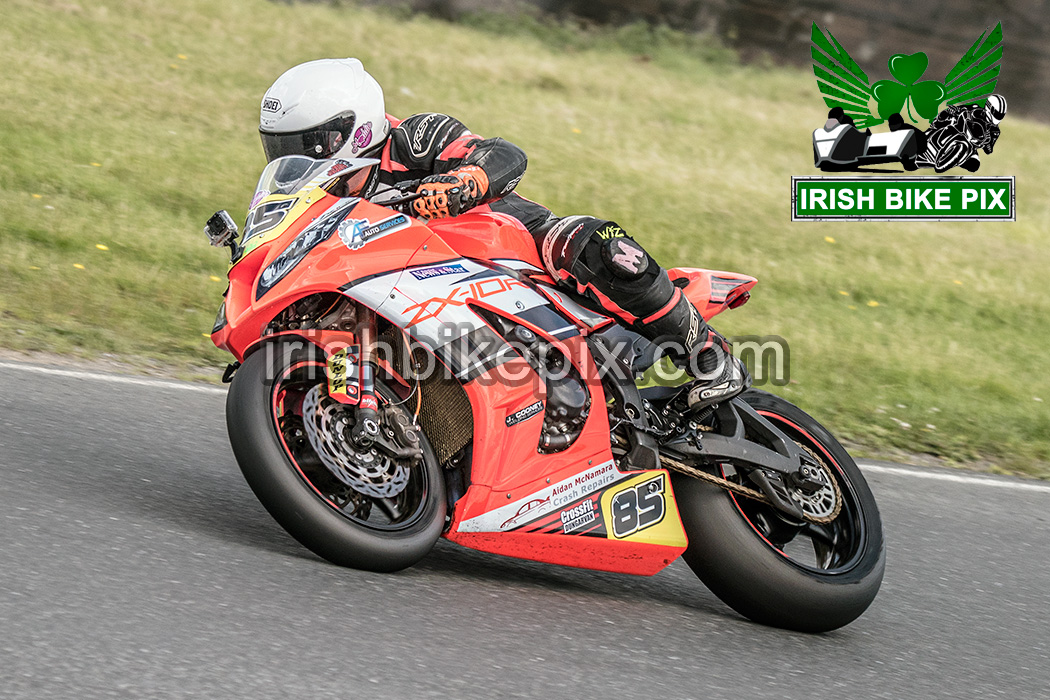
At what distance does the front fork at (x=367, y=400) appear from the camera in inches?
134

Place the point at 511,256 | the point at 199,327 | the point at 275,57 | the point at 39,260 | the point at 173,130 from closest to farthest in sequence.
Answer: the point at 511,256 → the point at 199,327 → the point at 39,260 → the point at 173,130 → the point at 275,57

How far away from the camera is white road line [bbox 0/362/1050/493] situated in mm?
5414

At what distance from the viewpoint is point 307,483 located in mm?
3332

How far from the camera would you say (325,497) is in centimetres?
350

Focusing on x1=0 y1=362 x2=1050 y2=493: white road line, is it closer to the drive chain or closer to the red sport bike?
the red sport bike

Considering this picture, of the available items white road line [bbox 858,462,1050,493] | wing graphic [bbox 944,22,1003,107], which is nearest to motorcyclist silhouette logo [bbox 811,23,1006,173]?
wing graphic [bbox 944,22,1003,107]

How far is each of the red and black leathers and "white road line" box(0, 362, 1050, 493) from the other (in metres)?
2.18

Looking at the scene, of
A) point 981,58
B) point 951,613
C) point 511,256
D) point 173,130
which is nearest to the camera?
point 511,256

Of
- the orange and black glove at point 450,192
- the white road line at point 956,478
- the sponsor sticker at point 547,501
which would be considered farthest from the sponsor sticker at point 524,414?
the white road line at point 956,478

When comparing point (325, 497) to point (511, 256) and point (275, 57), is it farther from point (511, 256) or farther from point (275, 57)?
point (275, 57)

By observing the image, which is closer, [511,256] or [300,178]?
[300,178]

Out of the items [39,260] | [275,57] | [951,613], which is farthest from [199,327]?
[275,57]

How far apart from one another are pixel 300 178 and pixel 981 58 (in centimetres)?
1355

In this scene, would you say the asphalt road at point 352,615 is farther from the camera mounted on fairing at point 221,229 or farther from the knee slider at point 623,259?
the knee slider at point 623,259
